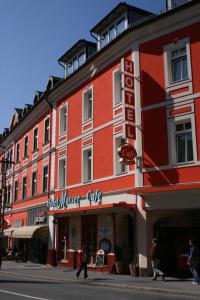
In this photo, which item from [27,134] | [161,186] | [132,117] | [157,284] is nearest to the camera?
[157,284]

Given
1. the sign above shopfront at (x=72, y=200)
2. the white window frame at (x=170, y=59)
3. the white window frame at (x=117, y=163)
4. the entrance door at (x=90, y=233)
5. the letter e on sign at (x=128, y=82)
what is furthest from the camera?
the entrance door at (x=90, y=233)

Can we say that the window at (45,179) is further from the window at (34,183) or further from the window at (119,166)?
the window at (119,166)

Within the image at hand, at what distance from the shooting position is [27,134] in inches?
1469

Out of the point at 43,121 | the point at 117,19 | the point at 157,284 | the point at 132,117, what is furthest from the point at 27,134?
the point at 157,284

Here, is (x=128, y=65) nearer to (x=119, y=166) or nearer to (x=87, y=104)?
(x=119, y=166)

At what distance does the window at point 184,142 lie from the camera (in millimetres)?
18359

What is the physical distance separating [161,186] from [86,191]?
706 cm

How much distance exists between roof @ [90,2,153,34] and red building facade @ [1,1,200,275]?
0.06m

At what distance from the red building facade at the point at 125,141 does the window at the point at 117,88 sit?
8 cm

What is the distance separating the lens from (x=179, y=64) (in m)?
19.6

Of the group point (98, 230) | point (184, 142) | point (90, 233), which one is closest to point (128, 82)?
point (184, 142)

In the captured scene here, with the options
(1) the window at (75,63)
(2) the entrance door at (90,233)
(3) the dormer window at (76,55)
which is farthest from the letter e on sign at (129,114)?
(1) the window at (75,63)

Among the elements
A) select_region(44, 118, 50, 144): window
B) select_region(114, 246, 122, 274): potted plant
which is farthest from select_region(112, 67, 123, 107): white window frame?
select_region(44, 118, 50, 144): window

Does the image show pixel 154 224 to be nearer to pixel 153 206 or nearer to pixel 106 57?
pixel 153 206
